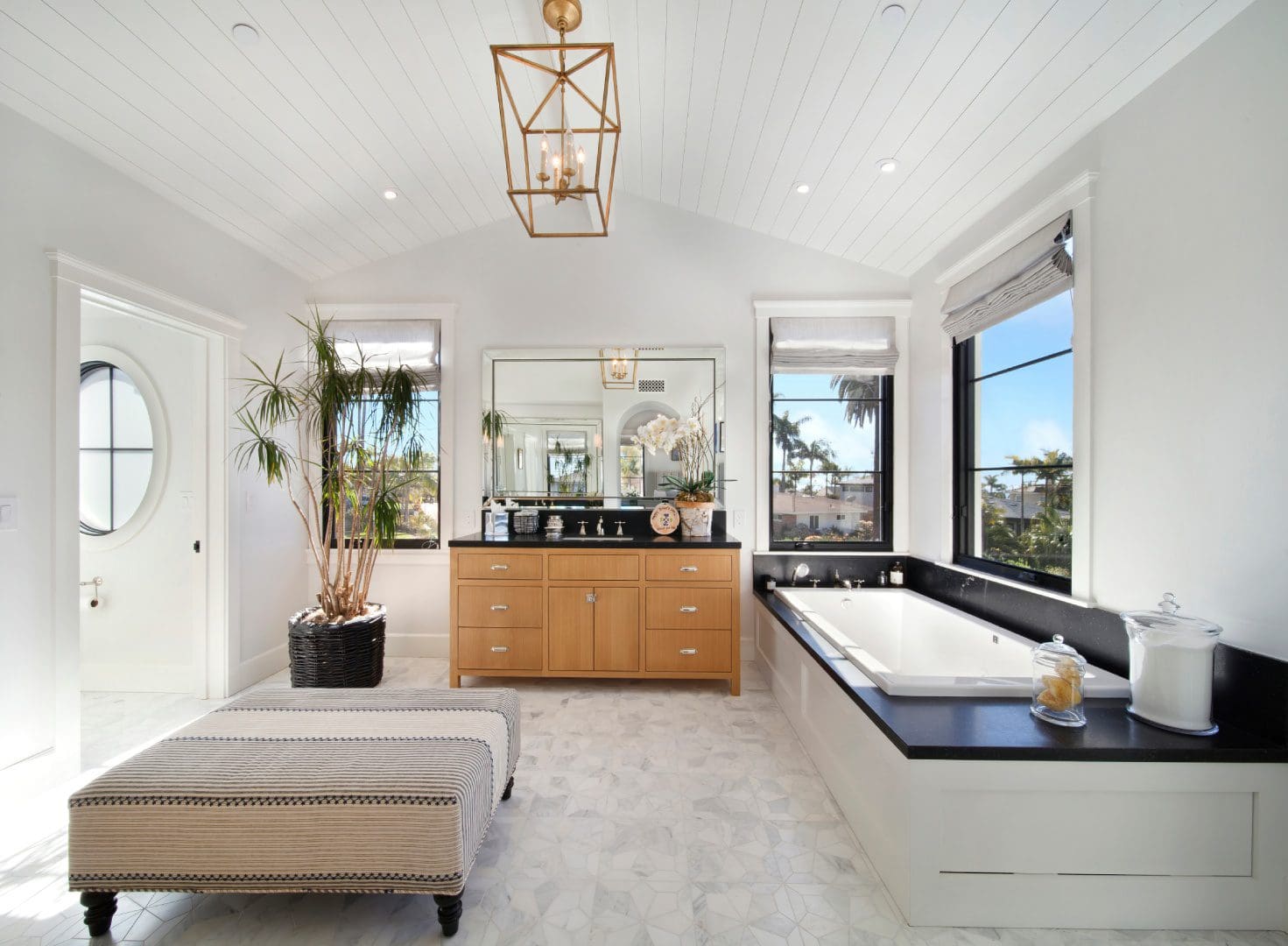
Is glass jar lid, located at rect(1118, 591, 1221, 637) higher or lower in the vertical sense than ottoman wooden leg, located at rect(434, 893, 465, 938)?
higher

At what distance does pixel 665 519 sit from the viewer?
10.7 feet

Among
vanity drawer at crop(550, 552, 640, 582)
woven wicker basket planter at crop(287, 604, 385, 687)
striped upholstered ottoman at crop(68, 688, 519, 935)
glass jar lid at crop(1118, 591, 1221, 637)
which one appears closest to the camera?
striped upholstered ottoman at crop(68, 688, 519, 935)

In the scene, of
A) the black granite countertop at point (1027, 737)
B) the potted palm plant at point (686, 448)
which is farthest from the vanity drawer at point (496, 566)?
the black granite countertop at point (1027, 737)

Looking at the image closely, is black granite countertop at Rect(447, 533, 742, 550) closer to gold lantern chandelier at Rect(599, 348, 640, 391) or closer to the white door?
gold lantern chandelier at Rect(599, 348, 640, 391)

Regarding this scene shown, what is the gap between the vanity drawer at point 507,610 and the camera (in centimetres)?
299

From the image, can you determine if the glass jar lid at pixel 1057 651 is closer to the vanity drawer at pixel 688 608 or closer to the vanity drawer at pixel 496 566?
the vanity drawer at pixel 688 608

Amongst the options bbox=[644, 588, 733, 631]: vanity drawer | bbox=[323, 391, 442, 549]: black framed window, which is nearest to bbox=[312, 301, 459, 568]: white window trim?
bbox=[323, 391, 442, 549]: black framed window

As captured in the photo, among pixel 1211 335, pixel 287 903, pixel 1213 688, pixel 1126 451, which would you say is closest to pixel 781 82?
pixel 1211 335

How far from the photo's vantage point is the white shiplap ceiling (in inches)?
69.0

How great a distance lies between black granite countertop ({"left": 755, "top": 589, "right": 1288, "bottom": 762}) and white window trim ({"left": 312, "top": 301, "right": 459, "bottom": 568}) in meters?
2.77

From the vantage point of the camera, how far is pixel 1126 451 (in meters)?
1.85

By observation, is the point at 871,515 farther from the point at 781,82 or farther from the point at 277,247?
the point at 277,247

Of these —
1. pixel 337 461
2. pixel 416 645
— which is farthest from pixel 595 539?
pixel 337 461

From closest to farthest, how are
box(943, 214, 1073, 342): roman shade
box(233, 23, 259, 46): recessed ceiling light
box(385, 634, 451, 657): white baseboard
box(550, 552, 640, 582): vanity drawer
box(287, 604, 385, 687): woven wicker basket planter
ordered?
1. box(233, 23, 259, 46): recessed ceiling light
2. box(943, 214, 1073, 342): roman shade
3. box(287, 604, 385, 687): woven wicker basket planter
4. box(550, 552, 640, 582): vanity drawer
5. box(385, 634, 451, 657): white baseboard
